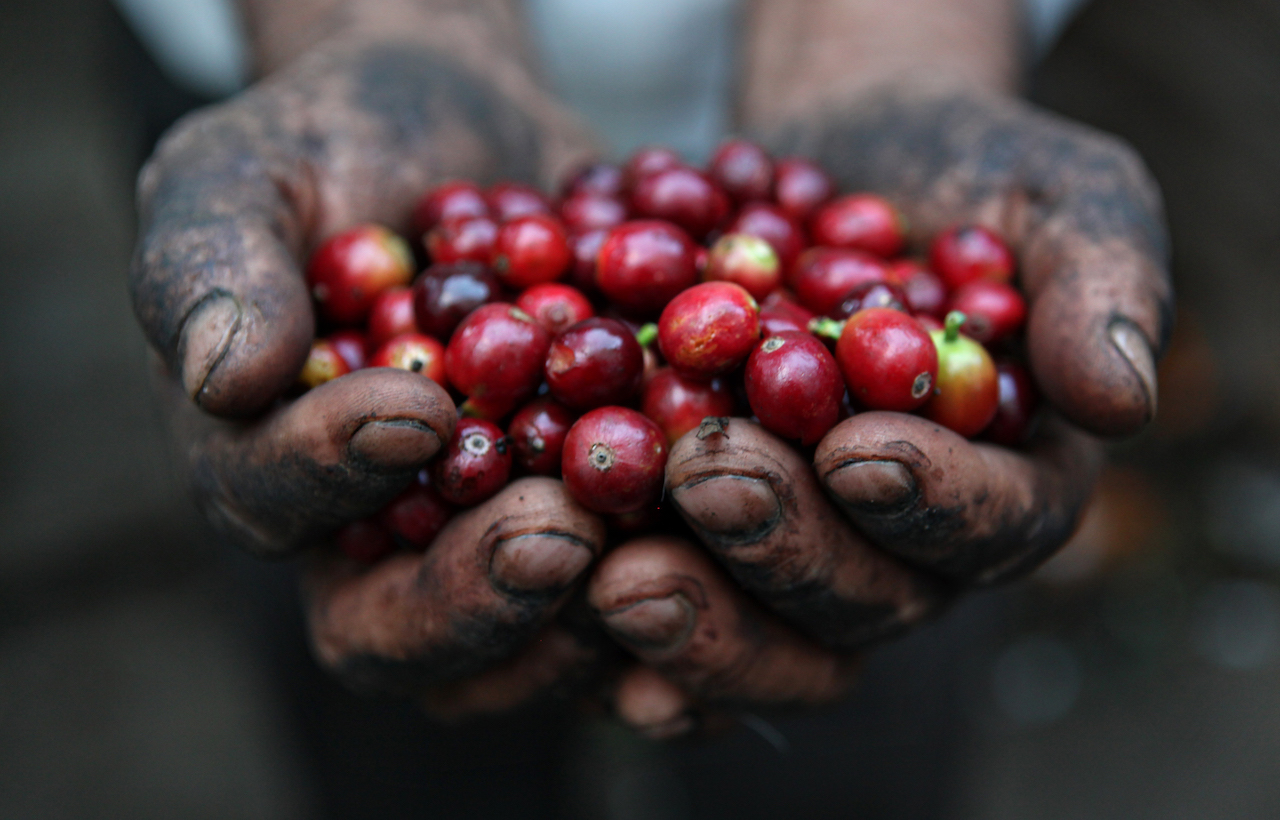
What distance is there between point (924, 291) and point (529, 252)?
1191 mm

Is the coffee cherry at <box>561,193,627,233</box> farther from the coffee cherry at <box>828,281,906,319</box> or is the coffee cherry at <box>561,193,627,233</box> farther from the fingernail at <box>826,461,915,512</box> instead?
the fingernail at <box>826,461,915,512</box>

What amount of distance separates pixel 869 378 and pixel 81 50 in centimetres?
417

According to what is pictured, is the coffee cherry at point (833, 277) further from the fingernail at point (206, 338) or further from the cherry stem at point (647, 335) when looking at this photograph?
the fingernail at point (206, 338)

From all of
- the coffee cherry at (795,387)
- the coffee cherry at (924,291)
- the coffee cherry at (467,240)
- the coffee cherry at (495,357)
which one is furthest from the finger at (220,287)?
the coffee cherry at (924,291)

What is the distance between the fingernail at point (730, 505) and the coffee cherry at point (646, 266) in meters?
0.75

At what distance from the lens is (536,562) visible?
1.90 metres

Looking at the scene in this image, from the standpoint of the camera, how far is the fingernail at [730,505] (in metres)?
1.81

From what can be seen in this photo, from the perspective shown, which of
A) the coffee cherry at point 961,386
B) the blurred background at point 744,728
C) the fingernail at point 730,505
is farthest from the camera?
the blurred background at point 744,728

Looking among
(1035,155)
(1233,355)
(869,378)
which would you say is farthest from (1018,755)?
(869,378)

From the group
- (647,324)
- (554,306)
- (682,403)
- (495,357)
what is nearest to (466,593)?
(495,357)

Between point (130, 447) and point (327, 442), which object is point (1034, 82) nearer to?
point (327, 442)

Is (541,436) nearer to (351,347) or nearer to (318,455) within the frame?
(318,455)

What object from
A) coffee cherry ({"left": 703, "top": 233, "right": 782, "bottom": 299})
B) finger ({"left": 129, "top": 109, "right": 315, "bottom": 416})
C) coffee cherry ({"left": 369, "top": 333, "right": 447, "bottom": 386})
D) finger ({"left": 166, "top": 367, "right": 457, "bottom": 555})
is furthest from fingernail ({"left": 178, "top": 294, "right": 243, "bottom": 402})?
coffee cherry ({"left": 703, "top": 233, "right": 782, "bottom": 299})

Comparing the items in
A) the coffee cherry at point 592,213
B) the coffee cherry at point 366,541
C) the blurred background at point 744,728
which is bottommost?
the blurred background at point 744,728
